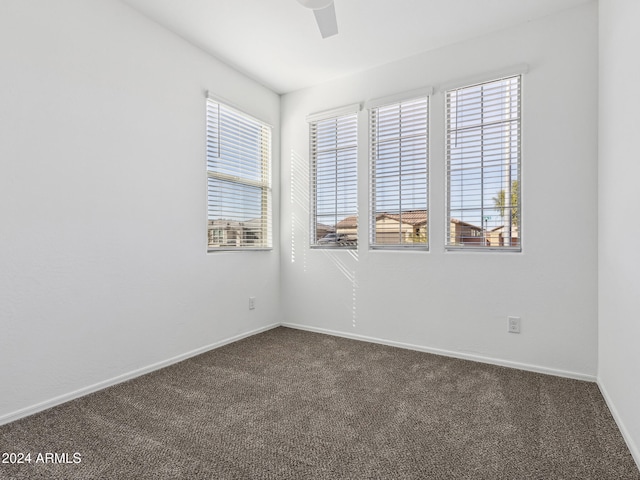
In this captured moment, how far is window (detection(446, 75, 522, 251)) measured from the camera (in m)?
2.74

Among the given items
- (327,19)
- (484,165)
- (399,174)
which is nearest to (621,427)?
(484,165)

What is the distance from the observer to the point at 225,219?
3340mm

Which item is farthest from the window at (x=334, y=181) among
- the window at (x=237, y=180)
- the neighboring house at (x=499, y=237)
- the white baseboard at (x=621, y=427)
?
the white baseboard at (x=621, y=427)

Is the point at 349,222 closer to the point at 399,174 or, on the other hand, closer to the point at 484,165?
the point at 399,174

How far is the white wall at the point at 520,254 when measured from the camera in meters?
2.47

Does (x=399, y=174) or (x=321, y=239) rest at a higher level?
(x=399, y=174)

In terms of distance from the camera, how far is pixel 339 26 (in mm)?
2701

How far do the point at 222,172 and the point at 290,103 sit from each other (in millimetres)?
1216

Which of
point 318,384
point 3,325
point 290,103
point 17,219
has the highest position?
point 290,103

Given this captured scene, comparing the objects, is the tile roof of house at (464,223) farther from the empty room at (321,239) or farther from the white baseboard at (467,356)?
the white baseboard at (467,356)

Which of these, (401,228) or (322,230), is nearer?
(401,228)

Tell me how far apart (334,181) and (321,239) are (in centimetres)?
62

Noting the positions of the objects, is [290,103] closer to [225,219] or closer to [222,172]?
[222,172]

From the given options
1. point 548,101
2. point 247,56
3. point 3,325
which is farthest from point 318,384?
point 247,56
